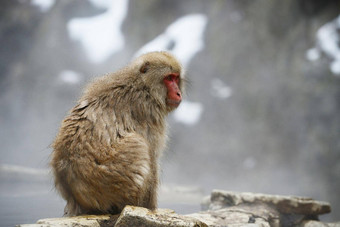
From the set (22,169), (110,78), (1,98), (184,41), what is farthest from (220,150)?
(110,78)

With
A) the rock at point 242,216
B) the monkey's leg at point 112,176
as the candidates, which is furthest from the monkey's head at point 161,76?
the rock at point 242,216

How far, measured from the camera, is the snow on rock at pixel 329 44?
820 centimetres

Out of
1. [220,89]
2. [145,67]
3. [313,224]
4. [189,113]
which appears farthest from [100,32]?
[313,224]

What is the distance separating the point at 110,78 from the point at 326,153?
7.22 meters

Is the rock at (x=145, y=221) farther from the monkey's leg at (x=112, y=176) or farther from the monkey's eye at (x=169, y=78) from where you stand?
the monkey's eye at (x=169, y=78)

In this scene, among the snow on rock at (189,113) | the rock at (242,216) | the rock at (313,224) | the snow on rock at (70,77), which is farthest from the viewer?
the snow on rock at (189,113)

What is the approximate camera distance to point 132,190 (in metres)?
1.93

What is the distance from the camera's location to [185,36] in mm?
9922

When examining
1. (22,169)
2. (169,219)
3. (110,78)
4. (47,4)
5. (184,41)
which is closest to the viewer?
A: (169,219)

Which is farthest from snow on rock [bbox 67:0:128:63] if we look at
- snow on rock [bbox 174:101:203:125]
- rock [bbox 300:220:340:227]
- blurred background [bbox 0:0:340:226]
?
rock [bbox 300:220:340:227]

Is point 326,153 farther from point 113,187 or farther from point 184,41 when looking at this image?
point 113,187

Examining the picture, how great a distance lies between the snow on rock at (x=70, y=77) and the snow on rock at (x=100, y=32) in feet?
2.13

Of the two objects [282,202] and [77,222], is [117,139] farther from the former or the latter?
[282,202]

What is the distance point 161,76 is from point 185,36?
779 centimetres
